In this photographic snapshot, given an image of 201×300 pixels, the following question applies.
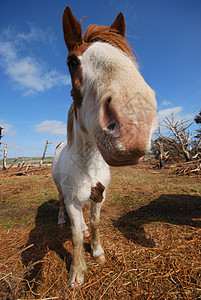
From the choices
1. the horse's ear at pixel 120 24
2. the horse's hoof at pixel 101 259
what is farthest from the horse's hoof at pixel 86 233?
the horse's ear at pixel 120 24

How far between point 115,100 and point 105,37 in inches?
40.5

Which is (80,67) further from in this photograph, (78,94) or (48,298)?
(48,298)

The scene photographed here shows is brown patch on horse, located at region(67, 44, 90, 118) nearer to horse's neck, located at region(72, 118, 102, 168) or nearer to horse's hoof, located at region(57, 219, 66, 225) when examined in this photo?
horse's neck, located at region(72, 118, 102, 168)

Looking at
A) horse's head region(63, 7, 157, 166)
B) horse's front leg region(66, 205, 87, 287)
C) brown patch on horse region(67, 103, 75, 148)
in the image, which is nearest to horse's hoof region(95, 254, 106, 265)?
horse's front leg region(66, 205, 87, 287)

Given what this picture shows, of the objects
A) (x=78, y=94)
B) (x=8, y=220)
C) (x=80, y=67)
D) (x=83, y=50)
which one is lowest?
(x=8, y=220)

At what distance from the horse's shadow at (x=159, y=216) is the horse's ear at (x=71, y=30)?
3058 millimetres

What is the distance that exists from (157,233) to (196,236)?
654 mm

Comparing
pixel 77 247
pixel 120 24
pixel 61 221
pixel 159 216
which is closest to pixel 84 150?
pixel 77 247

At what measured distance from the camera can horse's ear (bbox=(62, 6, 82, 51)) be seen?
137 centimetres

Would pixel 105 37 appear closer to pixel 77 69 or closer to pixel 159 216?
pixel 77 69

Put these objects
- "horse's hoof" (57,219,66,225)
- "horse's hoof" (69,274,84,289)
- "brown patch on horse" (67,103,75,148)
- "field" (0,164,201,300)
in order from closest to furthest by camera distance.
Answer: "field" (0,164,201,300) < "horse's hoof" (69,274,84,289) < "brown patch on horse" (67,103,75,148) < "horse's hoof" (57,219,66,225)

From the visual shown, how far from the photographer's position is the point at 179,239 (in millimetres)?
2467

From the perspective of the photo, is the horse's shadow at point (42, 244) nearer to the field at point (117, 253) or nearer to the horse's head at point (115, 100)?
the field at point (117, 253)

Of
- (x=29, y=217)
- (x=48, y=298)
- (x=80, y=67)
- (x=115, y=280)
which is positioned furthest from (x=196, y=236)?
(x=29, y=217)
